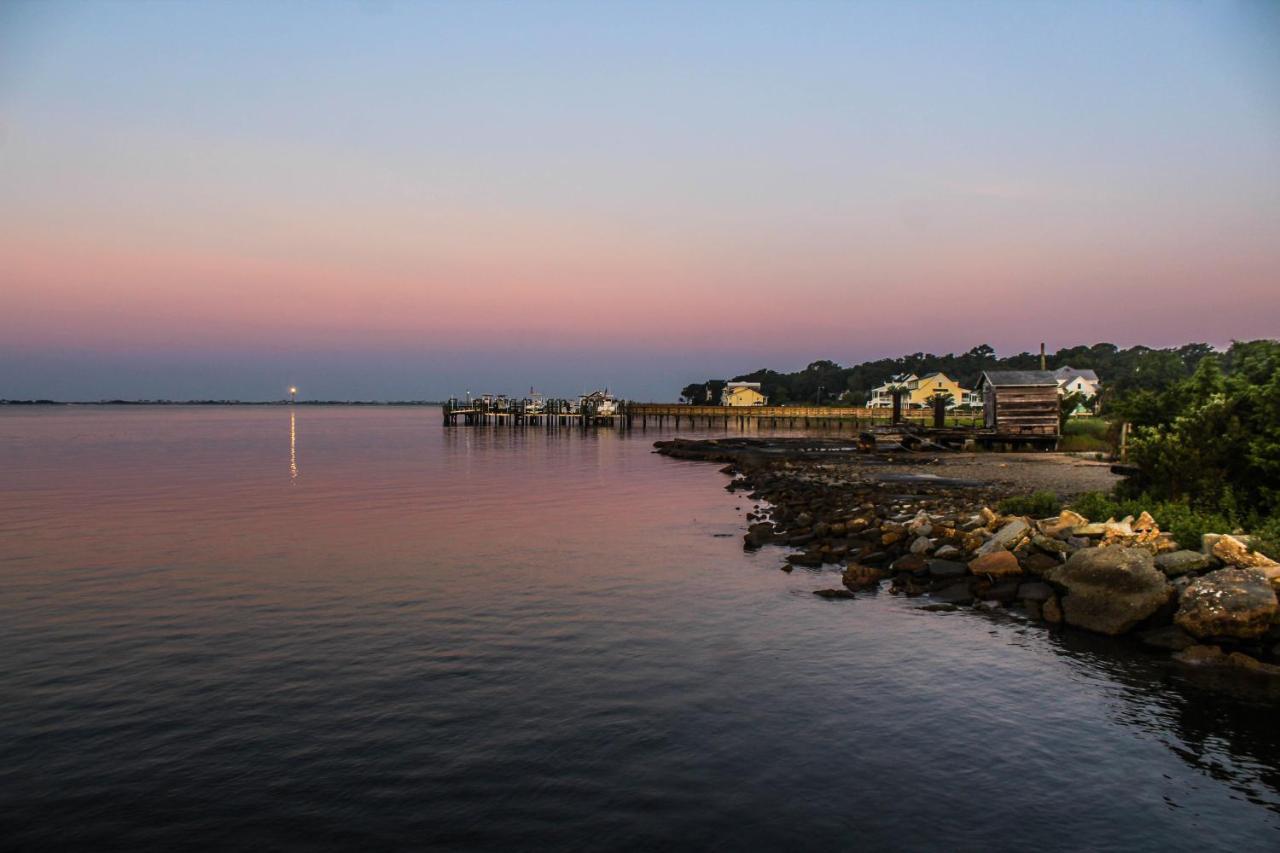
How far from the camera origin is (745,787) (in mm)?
8617

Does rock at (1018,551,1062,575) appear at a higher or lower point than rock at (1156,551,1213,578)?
lower

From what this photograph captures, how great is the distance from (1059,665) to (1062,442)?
49232 mm

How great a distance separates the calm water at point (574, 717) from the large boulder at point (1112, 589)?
0.82 metres

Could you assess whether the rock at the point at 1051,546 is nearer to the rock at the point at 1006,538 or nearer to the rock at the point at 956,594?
the rock at the point at 1006,538

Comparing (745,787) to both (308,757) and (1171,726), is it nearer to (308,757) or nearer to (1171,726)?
(308,757)

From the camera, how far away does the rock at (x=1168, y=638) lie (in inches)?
513

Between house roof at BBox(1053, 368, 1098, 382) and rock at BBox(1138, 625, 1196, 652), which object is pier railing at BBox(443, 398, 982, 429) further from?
rock at BBox(1138, 625, 1196, 652)

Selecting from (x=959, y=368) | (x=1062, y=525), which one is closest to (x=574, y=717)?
(x=1062, y=525)

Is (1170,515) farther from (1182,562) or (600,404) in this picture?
(600,404)

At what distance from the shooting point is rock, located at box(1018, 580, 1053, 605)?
51.6 ft

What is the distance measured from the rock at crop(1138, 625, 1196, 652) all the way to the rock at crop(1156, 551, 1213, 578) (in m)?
1.17

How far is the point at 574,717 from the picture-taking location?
34.3 feet

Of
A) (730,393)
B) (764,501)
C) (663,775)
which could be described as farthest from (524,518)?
(730,393)

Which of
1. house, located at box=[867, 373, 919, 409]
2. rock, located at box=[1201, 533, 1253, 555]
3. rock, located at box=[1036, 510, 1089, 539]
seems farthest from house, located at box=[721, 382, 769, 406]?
rock, located at box=[1201, 533, 1253, 555]
